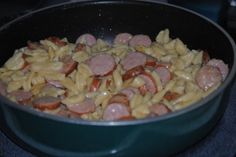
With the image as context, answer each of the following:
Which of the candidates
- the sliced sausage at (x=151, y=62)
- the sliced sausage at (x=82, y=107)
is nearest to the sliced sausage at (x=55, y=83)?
the sliced sausage at (x=82, y=107)

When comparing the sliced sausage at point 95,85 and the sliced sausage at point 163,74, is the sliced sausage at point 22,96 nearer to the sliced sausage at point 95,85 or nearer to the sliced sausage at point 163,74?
the sliced sausage at point 95,85

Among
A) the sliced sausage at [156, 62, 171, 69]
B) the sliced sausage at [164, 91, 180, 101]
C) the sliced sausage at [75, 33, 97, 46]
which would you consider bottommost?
the sliced sausage at [164, 91, 180, 101]

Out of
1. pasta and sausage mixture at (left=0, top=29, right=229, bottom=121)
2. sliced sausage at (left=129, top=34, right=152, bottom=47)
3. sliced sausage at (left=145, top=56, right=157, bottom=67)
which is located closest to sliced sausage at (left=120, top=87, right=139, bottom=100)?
pasta and sausage mixture at (left=0, top=29, right=229, bottom=121)

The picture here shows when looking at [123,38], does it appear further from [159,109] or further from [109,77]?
[159,109]

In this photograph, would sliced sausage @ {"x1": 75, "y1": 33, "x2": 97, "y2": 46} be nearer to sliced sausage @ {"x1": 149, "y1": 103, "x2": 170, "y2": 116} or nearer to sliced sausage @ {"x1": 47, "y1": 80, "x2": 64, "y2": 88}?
sliced sausage @ {"x1": 47, "y1": 80, "x2": 64, "y2": 88}

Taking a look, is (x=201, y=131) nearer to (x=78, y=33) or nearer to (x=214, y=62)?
(x=214, y=62)

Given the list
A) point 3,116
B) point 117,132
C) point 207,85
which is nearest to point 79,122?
point 117,132

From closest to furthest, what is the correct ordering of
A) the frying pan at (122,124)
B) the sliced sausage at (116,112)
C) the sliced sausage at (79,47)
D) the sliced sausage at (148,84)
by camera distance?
the frying pan at (122,124) → the sliced sausage at (116,112) → the sliced sausage at (148,84) → the sliced sausage at (79,47)
